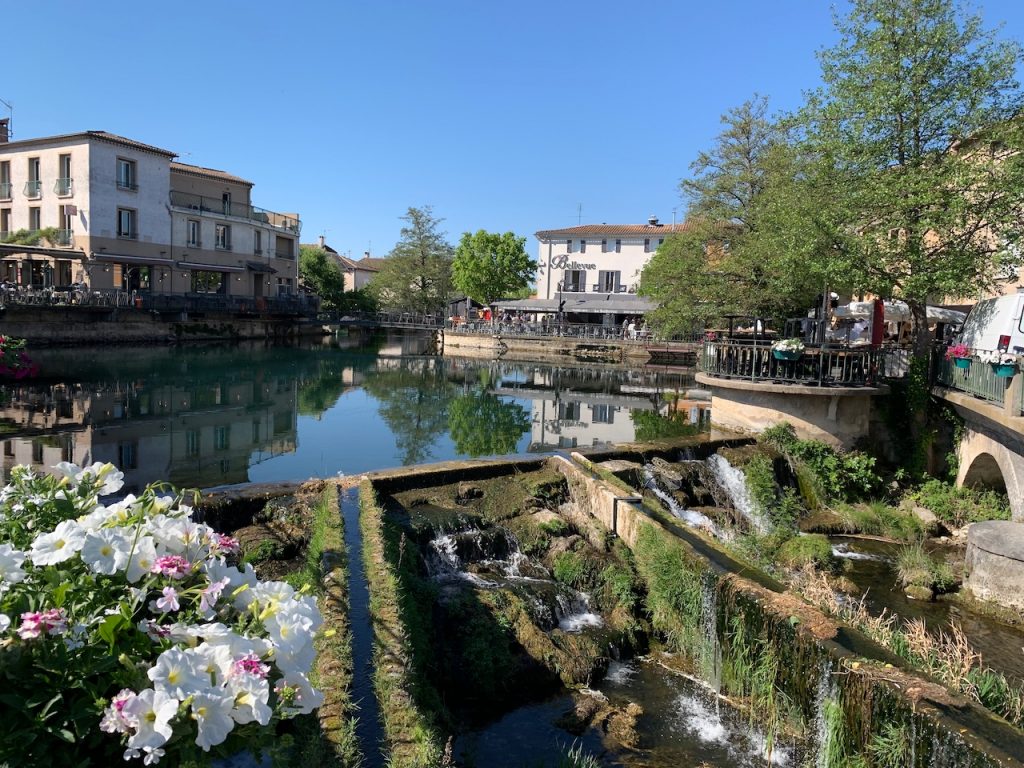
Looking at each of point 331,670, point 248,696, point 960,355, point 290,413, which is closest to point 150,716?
point 248,696

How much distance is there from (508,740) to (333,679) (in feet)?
7.61

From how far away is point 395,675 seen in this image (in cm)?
609

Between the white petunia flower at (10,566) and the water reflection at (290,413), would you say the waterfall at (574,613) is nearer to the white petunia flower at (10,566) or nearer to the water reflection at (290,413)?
the white petunia flower at (10,566)

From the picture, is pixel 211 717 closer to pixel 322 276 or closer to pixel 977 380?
pixel 977 380

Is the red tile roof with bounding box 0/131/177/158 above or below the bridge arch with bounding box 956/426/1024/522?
above

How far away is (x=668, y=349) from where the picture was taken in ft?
159

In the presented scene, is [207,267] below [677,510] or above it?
above

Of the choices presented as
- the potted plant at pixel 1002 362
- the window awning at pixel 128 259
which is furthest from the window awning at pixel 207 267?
the potted plant at pixel 1002 362

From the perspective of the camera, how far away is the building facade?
229 feet

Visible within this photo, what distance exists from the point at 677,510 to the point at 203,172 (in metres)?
52.3

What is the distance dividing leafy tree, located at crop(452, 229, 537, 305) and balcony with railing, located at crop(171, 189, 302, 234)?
69.2ft

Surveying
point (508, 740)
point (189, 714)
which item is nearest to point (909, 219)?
point (508, 740)

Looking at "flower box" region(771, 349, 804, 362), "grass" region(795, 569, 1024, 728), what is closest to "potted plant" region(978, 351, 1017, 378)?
"flower box" region(771, 349, 804, 362)

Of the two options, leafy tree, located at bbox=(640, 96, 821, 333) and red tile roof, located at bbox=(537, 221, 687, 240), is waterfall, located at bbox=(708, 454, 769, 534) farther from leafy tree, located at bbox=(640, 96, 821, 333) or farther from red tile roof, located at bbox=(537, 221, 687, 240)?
red tile roof, located at bbox=(537, 221, 687, 240)
